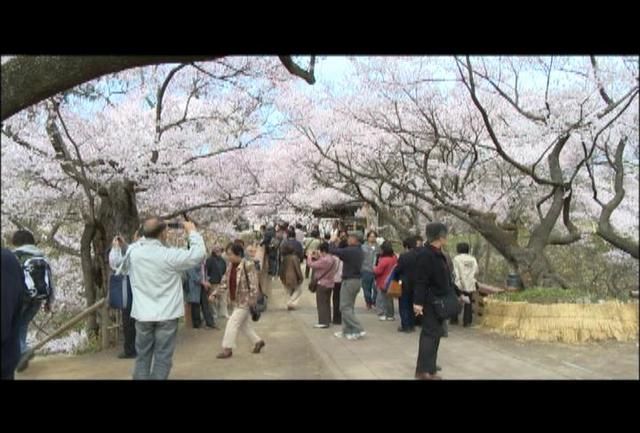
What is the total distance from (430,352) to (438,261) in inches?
35.9

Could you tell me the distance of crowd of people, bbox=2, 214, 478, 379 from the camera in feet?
15.7

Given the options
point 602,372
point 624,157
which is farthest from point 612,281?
point 602,372

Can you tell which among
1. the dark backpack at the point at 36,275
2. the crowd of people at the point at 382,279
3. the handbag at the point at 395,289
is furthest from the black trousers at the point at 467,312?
the dark backpack at the point at 36,275

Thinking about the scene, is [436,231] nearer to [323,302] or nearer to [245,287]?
[245,287]

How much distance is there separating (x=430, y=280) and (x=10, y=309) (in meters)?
3.50

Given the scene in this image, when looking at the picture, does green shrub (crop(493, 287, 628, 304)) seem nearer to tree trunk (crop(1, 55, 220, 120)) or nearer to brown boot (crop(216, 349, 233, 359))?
brown boot (crop(216, 349, 233, 359))

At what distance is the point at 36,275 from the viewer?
19.4ft

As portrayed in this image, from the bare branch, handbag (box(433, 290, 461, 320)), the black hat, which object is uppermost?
the bare branch

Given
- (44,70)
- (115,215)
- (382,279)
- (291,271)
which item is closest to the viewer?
(44,70)

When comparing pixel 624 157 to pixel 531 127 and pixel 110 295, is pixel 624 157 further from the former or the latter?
pixel 110 295

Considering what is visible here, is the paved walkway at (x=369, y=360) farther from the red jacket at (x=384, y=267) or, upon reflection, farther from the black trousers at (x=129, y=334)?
the red jacket at (x=384, y=267)

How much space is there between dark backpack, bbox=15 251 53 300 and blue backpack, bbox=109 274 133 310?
0.71 meters

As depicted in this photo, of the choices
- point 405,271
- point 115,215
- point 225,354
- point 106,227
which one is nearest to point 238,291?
point 225,354


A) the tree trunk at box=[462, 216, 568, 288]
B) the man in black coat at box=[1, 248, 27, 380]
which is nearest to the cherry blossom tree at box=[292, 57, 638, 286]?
the tree trunk at box=[462, 216, 568, 288]
